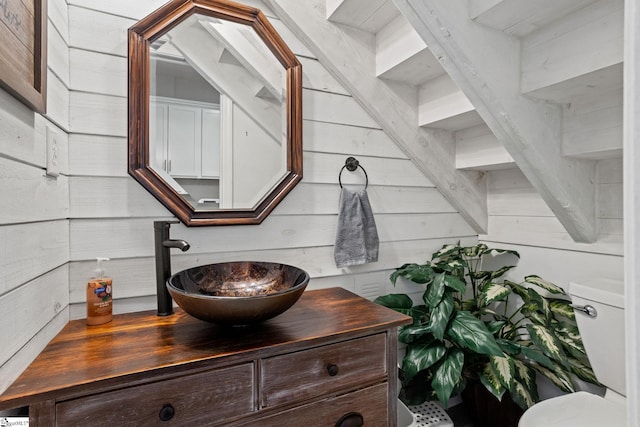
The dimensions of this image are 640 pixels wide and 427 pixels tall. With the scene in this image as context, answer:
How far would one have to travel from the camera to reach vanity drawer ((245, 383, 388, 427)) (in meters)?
0.89

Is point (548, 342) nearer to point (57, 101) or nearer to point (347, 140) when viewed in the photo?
point (347, 140)

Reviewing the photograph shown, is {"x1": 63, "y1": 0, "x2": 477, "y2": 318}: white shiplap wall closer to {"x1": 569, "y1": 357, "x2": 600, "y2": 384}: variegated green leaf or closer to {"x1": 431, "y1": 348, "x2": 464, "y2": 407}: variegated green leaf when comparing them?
{"x1": 431, "y1": 348, "x2": 464, "y2": 407}: variegated green leaf

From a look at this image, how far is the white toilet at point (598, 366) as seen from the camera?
1.11 metres

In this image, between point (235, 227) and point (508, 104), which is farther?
point (235, 227)

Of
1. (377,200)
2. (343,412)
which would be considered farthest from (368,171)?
(343,412)

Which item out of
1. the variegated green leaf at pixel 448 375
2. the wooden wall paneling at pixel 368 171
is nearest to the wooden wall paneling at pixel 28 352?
the wooden wall paneling at pixel 368 171

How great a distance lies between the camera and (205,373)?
80 cm

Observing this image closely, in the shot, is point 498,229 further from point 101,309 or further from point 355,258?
point 101,309

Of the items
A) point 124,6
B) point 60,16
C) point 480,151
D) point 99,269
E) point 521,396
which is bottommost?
point 521,396

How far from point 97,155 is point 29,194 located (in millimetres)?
378

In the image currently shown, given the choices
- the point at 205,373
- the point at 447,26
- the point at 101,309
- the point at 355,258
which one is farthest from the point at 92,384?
the point at 447,26

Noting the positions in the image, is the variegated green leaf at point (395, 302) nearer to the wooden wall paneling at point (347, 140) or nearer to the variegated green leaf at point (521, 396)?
the variegated green leaf at point (521, 396)

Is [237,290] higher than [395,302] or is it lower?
higher

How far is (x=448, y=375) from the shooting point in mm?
1248
